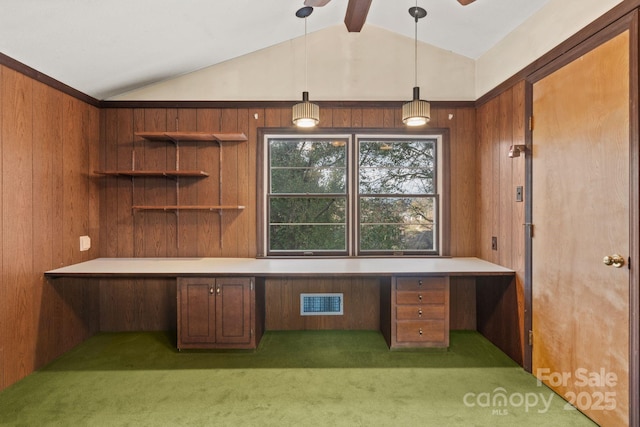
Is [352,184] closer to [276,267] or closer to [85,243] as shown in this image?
[276,267]

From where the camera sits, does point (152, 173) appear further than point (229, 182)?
No

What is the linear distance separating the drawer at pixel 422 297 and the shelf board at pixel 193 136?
2.04m

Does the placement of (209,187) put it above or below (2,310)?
above

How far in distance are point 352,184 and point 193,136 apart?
1584 millimetres

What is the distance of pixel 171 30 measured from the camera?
2.46 metres

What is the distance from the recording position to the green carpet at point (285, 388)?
1.98 metres

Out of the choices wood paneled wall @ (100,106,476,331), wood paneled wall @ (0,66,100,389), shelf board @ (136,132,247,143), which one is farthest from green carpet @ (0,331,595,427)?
shelf board @ (136,132,247,143)

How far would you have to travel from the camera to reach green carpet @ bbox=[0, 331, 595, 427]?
6.50 feet

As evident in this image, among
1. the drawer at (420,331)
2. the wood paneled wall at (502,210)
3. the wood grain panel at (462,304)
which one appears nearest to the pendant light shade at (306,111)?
the wood paneled wall at (502,210)

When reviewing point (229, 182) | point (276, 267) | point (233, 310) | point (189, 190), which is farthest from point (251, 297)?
point (189, 190)

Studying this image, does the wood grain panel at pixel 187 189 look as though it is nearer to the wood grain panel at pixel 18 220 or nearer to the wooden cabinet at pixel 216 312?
the wooden cabinet at pixel 216 312

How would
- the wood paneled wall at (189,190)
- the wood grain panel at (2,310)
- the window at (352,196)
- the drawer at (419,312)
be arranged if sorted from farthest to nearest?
the window at (352,196)
the wood paneled wall at (189,190)
the drawer at (419,312)
the wood grain panel at (2,310)

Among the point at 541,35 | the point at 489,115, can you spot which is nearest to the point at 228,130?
the point at 489,115

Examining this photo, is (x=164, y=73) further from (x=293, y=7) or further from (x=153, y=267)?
(x=153, y=267)
